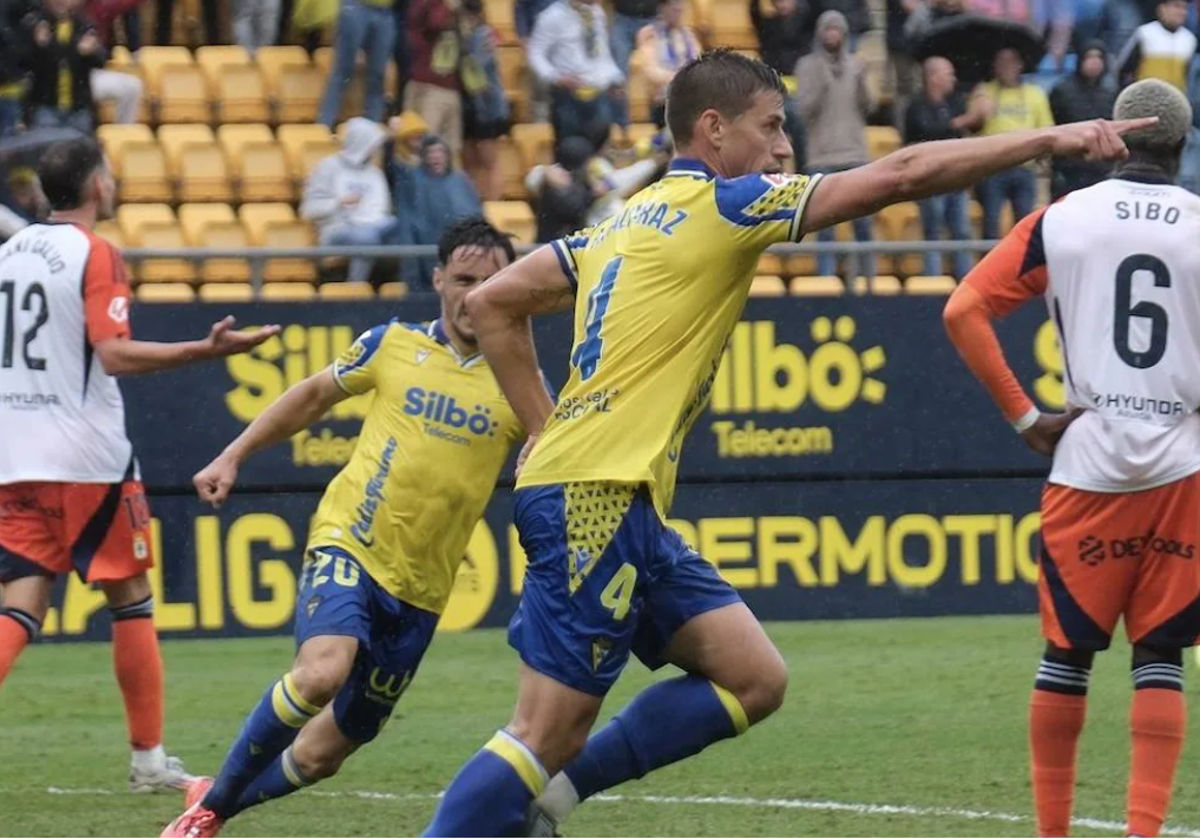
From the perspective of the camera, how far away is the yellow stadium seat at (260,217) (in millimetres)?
14602

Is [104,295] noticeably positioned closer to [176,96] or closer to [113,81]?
[113,81]

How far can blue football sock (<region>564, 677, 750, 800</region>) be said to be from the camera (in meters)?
6.04

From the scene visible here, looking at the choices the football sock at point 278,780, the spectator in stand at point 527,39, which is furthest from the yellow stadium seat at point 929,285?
the football sock at point 278,780

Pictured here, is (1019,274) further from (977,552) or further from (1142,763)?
(977,552)

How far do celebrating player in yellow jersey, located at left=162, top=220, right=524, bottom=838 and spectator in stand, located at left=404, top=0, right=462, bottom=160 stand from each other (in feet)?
24.4

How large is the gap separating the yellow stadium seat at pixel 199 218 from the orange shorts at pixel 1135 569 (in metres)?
8.85

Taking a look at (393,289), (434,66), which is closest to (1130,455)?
(393,289)

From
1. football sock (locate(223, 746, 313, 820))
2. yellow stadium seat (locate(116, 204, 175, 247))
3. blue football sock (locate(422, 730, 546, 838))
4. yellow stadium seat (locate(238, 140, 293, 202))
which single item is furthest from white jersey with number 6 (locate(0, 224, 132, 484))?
yellow stadium seat (locate(238, 140, 293, 202))

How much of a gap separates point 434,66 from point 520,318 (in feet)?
30.3

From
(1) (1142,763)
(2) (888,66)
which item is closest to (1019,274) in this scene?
(1) (1142,763)

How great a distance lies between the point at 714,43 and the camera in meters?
17.1

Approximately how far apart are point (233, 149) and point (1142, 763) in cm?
1000

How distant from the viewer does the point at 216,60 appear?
15789 mm

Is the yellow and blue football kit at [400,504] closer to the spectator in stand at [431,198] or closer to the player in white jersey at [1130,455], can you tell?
the player in white jersey at [1130,455]
